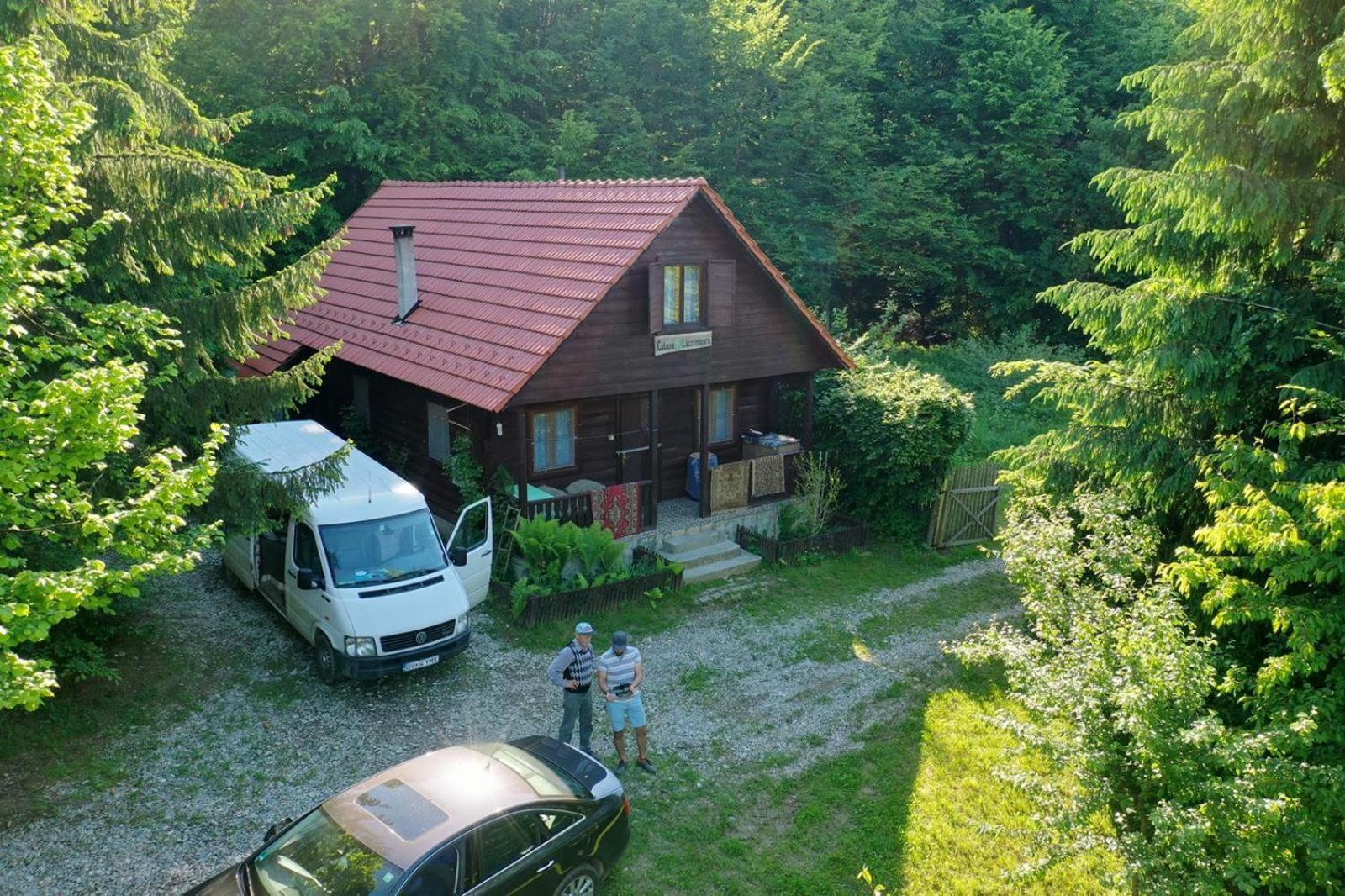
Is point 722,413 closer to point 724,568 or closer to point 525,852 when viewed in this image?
point 724,568

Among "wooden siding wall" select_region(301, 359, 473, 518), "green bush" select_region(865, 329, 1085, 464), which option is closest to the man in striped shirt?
"wooden siding wall" select_region(301, 359, 473, 518)

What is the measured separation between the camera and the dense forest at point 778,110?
86.2 feet

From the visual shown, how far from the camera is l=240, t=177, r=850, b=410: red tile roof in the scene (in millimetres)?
15727

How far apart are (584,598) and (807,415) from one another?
22.3ft

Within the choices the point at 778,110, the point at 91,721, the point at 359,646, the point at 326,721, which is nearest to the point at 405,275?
the point at 359,646

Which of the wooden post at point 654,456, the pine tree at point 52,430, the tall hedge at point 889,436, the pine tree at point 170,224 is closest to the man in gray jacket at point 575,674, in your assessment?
the pine tree at point 52,430

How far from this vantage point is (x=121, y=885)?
28.7ft

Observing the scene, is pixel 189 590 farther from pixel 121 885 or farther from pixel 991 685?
pixel 991 685

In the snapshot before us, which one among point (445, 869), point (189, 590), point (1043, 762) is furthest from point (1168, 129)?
point (189, 590)

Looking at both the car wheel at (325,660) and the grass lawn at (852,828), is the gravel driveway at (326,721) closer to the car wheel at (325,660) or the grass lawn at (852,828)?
the car wheel at (325,660)

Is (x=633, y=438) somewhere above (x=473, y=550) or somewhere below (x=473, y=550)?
above

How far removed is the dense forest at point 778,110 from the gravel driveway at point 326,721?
14323 mm

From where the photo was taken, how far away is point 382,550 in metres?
12.8

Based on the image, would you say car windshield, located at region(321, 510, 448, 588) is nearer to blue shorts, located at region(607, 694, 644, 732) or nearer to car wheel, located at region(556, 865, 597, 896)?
blue shorts, located at region(607, 694, 644, 732)
